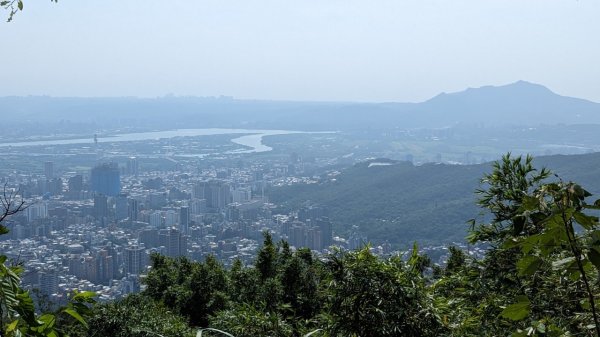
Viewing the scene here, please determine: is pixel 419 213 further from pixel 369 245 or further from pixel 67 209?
pixel 369 245

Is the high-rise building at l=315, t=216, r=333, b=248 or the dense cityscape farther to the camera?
the high-rise building at l=315, t=216, r=333, b=248

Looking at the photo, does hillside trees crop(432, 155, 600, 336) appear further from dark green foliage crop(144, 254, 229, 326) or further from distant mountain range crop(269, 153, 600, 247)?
distant mountain range crop(269, 153, 600, 247)

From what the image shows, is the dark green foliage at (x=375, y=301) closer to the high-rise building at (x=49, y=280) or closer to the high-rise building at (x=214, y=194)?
the high-rise building at (x=49, y=280)

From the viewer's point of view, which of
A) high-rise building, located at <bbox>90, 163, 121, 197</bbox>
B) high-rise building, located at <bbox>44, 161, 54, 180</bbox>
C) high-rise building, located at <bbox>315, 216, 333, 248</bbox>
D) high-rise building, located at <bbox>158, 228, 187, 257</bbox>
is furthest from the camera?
high-rise building, located at <bbox>44, 161, 54, 180</bbox>

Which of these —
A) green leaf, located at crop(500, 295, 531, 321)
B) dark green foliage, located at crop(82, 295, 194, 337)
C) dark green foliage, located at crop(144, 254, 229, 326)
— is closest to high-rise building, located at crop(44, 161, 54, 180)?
dark green foliage, located at crop(144, 254, 229, 326)

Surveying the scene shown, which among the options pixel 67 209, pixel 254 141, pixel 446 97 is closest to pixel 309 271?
pixel 67 209

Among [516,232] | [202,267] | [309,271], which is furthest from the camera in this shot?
[202,267]

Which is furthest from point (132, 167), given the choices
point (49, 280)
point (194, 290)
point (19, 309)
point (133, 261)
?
point (19, 309)
